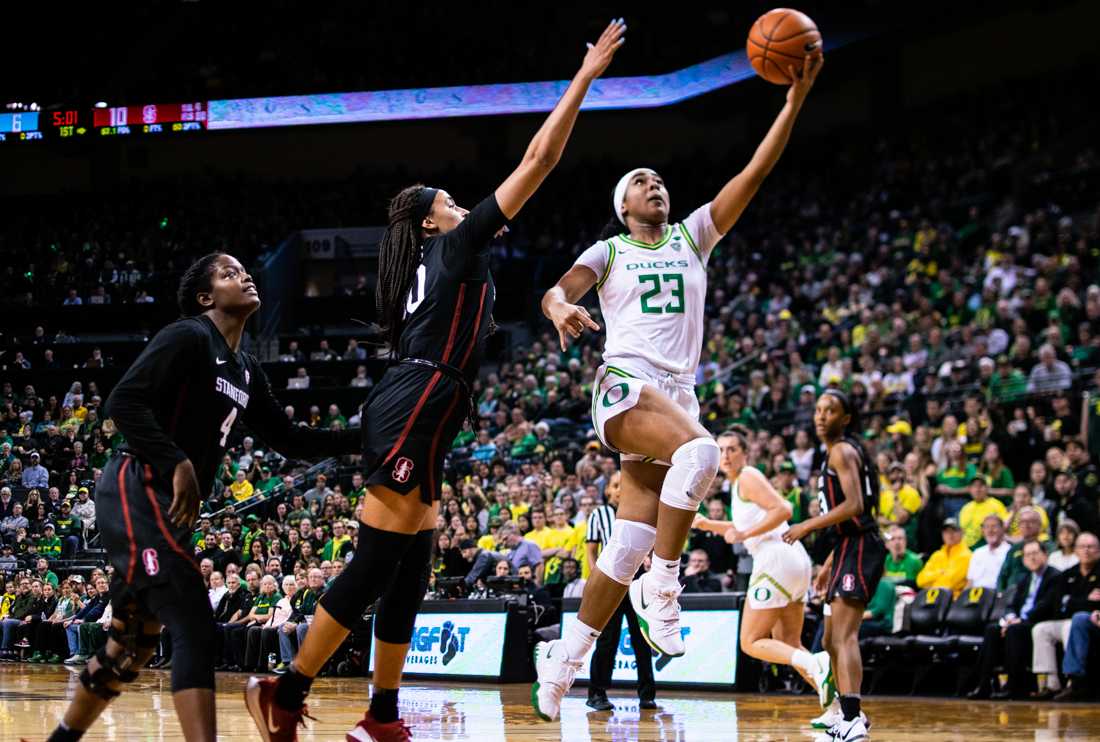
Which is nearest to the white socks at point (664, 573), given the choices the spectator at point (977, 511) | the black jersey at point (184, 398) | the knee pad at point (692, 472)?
the knee pad at point (692, 472)

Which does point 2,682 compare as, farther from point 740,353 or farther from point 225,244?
point 225,244

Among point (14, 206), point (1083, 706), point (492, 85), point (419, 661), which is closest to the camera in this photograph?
point (1083, 706)

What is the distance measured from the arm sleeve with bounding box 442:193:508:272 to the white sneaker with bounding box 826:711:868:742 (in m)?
3.77

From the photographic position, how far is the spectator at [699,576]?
1295cm

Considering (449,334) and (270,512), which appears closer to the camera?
(449,334)

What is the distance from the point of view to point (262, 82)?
30406mm

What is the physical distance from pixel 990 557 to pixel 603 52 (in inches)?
338

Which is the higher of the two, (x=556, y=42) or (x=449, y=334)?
(x=556, y=42)

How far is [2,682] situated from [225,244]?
18474 millimetres

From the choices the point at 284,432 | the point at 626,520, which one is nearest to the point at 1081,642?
the point at 626,520

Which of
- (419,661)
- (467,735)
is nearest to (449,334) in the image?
(467,735)

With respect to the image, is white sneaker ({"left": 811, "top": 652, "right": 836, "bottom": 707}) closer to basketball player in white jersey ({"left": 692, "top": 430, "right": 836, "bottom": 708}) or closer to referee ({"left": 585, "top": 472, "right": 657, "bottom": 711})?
basketball player in white jersey ({"left": 692, "top": 430, "right": 836, "bottom": 708})

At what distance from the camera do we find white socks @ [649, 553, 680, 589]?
574cm

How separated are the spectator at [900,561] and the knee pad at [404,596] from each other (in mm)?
8375
